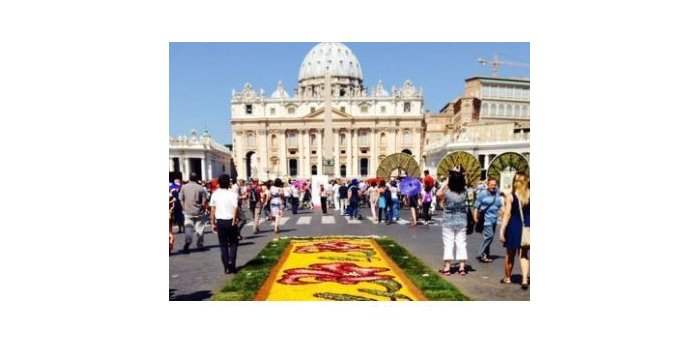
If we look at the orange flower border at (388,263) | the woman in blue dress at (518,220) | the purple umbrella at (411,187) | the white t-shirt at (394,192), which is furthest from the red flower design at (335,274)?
the white t-shirt at (394,192)

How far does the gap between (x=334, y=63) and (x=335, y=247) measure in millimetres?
77519

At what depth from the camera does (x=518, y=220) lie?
23.1 feet

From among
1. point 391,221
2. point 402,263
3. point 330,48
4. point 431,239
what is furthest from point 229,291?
point 330,48

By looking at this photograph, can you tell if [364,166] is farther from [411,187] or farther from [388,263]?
[388,263]

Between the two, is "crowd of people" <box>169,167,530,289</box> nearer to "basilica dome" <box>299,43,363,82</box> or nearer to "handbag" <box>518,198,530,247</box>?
"handbag" <box>518,198,530,247</box>

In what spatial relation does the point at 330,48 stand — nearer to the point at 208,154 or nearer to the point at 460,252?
the point at 208,154

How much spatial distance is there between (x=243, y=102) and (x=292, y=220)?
194 feet

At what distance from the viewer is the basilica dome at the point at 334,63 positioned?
278 ft

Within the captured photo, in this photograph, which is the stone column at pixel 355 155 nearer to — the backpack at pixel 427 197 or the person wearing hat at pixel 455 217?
the backpack at pixel 427 197

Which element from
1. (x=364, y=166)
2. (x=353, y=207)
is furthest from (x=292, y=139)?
(x=353, y=207)

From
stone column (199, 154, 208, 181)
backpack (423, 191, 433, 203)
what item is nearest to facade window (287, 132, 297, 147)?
stone column (199, 154, 208, 181)

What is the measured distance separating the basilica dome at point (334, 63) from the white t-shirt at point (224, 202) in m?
77.8

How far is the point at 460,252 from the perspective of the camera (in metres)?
7.71

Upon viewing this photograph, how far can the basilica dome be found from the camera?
84.9 meters
